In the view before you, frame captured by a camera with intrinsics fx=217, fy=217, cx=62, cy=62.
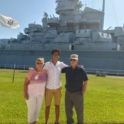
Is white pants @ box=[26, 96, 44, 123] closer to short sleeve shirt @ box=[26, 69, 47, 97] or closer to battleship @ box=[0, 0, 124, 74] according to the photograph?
short sleeve shirt @ box=[26, 69, 47, 97]

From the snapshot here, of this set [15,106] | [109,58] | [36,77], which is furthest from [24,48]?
[36,77]

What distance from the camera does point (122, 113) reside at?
703 cm

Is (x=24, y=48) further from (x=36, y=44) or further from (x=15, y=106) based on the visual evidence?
(x=15, y=106)

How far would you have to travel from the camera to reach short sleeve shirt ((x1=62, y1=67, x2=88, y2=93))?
5230mm

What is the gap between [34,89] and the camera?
5.12 metres

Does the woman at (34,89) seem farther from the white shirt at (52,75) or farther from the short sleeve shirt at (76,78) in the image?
the short sleeve shirt at (76,78)

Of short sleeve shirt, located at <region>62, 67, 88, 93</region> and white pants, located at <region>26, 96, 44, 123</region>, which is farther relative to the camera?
short sleeve shirt, located at <region>62, 67, 88, 93</region>

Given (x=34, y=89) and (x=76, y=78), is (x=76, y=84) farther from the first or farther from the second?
(x=34, y=89)

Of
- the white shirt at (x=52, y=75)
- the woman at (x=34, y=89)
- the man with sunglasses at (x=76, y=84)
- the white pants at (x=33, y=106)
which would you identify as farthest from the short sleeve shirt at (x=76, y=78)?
the white pants at (x=33, y=106)

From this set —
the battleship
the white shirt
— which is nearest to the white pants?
the white shirt

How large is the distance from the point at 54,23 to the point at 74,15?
4220 mm

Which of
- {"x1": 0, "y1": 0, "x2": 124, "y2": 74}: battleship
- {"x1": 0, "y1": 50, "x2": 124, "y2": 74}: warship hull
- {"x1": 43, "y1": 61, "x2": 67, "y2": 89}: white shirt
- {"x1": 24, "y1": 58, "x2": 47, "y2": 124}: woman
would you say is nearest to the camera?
{"x1": 24, "y1": 58, "x2": 47, "y2": 124}: woman

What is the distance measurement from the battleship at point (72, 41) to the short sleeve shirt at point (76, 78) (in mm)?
26922

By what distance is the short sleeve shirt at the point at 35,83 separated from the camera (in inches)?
201
